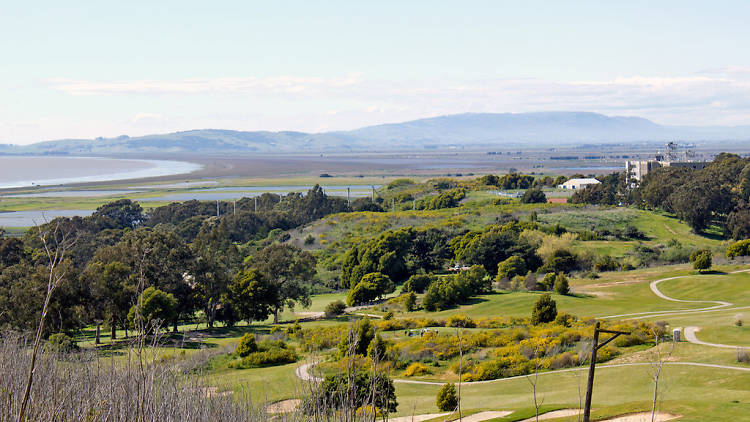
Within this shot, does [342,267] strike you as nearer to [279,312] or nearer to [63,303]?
[279,312]

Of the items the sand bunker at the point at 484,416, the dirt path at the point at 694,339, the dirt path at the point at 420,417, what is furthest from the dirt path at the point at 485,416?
the dirt path at the point at 694,339

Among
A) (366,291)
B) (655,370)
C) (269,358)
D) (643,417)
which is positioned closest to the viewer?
(643,417)

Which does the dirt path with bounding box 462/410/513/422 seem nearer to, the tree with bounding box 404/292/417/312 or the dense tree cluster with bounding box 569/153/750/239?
the tree with bounding box 404/292/417/312

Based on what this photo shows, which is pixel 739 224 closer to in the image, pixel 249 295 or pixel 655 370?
pixel 249 295

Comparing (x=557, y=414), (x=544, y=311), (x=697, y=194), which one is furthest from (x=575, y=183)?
(x=557, y=414)

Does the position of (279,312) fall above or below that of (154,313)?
below

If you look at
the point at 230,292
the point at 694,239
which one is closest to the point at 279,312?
the point at 230,292

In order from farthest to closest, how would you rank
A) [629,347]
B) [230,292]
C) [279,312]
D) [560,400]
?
[279,312] < [230,292] < [629,347] < [560,400]
